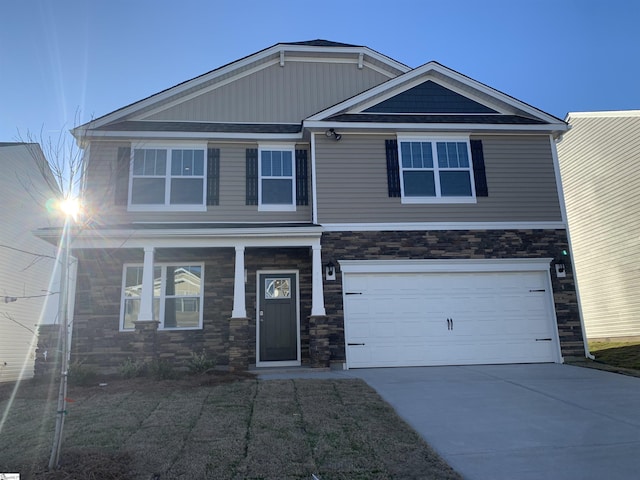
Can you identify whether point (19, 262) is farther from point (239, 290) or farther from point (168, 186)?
point (239, 290)

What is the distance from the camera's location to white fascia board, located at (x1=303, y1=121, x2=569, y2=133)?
1100 centimetres

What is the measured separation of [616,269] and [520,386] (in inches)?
413

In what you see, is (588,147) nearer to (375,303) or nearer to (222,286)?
(375,303)

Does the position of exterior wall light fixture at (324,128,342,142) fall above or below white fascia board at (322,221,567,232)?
above

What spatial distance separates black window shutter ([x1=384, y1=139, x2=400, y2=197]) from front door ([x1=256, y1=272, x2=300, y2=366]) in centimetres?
310

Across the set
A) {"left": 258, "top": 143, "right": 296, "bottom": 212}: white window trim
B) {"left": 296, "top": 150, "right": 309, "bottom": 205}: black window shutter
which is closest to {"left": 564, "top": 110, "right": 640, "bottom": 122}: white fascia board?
{"left": 296, "top": 150, "right": 309, "bottom": 205}: black window shutter

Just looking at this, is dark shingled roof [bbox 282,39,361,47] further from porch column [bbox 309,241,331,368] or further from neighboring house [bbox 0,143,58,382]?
neighboring house [bbox 0,143,58,382]

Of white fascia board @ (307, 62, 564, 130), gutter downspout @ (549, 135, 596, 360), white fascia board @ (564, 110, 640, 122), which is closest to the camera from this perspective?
gutter downspout @ (549, 135, 596, 360)

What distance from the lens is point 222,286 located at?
10781 millimetres

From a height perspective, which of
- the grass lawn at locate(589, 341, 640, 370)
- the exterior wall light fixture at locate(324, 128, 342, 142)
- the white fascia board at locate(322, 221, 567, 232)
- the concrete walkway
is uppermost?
the exterior wall light fixture at locate(324, 128, 342, 142)

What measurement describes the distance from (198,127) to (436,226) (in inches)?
251

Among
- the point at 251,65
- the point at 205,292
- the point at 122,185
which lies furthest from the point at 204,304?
the point at 251,65

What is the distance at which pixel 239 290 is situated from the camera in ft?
32.2

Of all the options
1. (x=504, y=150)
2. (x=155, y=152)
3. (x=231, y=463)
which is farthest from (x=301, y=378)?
(x=504, y=150)
